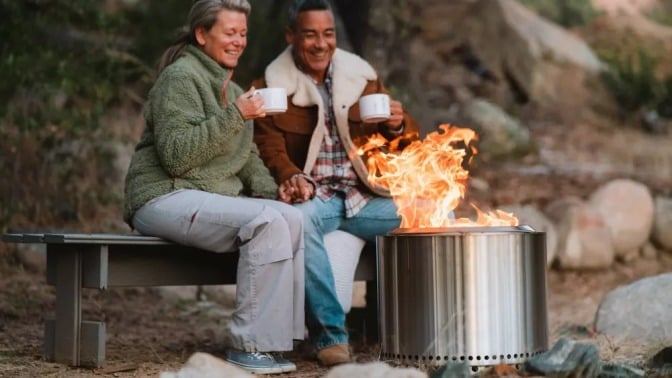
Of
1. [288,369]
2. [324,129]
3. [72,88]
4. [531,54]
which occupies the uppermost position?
[531,54]

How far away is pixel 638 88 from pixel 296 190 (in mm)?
10207

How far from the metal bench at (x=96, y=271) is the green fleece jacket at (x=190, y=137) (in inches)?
8.5

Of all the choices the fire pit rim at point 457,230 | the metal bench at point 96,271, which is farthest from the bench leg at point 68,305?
the fire pit rim at point 457,230

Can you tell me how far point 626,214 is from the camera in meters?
9.91

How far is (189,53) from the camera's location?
5.53m

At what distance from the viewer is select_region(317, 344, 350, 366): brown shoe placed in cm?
550

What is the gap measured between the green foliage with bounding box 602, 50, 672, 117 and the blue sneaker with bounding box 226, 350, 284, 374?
10634 millimetres

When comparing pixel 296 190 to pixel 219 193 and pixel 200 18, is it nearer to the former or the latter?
pixel 219 193

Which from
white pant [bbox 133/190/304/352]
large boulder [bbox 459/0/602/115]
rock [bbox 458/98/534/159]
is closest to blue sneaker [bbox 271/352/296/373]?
A: white pant [bbox 133/190/304/352]

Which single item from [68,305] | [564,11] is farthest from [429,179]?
[564,11]

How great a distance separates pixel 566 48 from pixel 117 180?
8.77 m

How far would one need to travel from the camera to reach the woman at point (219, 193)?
17.0 ft

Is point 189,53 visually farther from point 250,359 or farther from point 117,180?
point 117,180

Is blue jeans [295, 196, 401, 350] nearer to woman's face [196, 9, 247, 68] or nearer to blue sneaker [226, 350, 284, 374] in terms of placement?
blue sneaker [226, 350, 284, 374]
